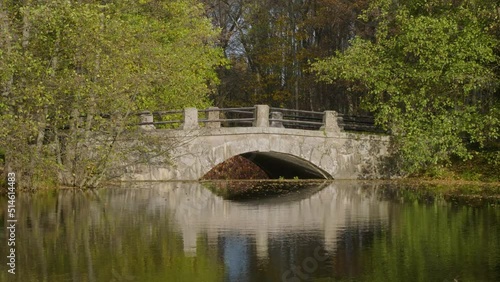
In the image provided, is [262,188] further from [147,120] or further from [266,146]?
[147,120]

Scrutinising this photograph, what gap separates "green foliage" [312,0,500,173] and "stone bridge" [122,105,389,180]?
1.33m

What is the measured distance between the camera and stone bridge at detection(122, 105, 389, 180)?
29.6m

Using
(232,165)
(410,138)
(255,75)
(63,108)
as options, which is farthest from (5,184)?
(255,75)

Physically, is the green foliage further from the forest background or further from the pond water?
the pond water

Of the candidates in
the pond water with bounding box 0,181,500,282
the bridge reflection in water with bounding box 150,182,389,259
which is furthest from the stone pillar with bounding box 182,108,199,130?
the pond water with bounding box 0,181,500,282

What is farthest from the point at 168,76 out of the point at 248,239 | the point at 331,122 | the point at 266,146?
the point at 248,239

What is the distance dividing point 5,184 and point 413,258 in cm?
1433

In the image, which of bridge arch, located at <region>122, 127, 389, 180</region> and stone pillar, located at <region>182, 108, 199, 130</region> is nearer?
stone pillar, located at <region>182, 108, 199, 130</region>

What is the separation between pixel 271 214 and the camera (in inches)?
796

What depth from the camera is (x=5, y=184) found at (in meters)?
24.7

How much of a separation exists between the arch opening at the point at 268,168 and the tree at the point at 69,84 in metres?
5.73

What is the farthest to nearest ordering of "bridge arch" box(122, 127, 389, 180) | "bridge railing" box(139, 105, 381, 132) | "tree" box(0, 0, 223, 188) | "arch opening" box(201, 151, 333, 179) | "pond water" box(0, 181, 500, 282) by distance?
"arch opening" box(201, 151, 333, 179), "bridge arch" box(122, 127, 389, 180), "bridge railing" box(139, 105, 381, 132), "tree" box(0, 0, 223, 188), "pond water" box(0, 181, 500, 282)

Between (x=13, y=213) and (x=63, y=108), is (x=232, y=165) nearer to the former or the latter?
(x=63, y=108)

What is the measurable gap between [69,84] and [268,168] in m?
15.8
